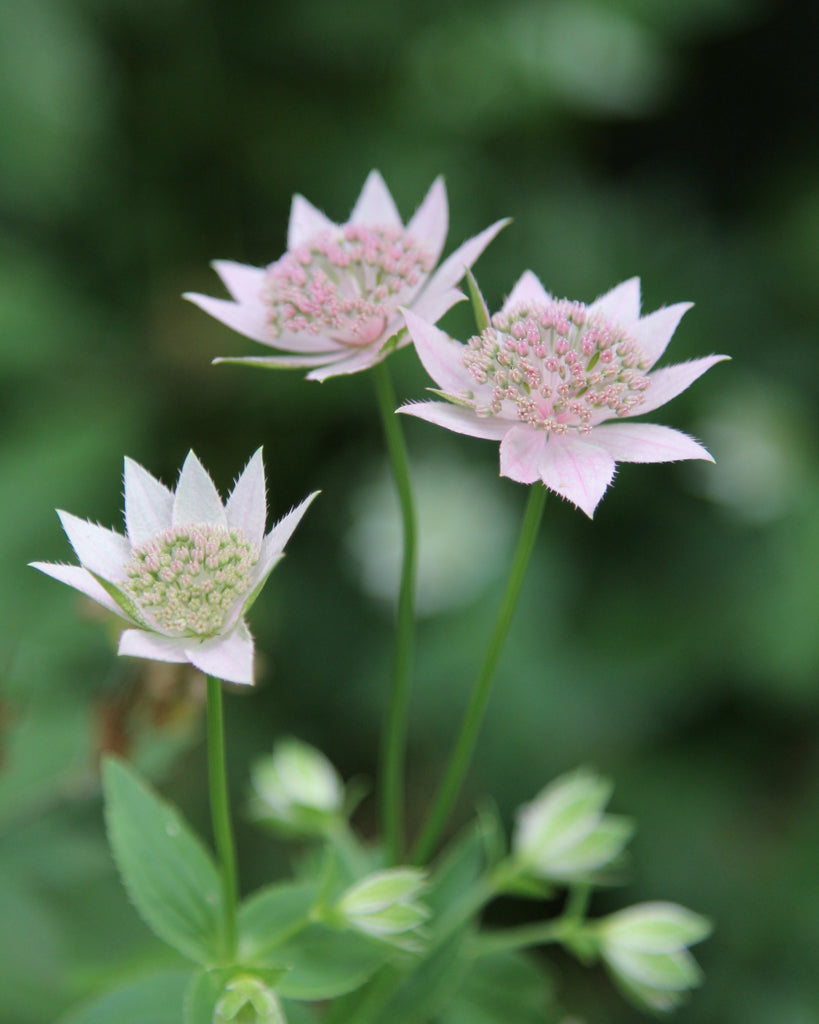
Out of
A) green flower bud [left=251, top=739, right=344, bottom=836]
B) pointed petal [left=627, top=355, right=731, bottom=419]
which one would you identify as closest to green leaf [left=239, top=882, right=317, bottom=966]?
green flower bud [left=251, top=739, right=344, bottom=836]

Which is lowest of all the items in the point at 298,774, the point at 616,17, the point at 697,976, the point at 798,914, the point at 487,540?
the point at 798,914

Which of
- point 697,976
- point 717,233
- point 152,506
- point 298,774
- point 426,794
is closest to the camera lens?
point 152,506

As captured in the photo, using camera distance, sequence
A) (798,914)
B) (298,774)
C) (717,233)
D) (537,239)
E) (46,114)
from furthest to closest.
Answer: (717,233), (537,239), (46,114), (798,914), (298,774)

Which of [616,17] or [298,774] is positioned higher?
[616,17]

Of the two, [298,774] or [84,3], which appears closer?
[298,774]

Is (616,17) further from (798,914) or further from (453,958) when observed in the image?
(453,958)

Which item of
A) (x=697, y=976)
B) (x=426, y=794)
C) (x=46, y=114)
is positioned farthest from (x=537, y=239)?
(x=697, y=976)
